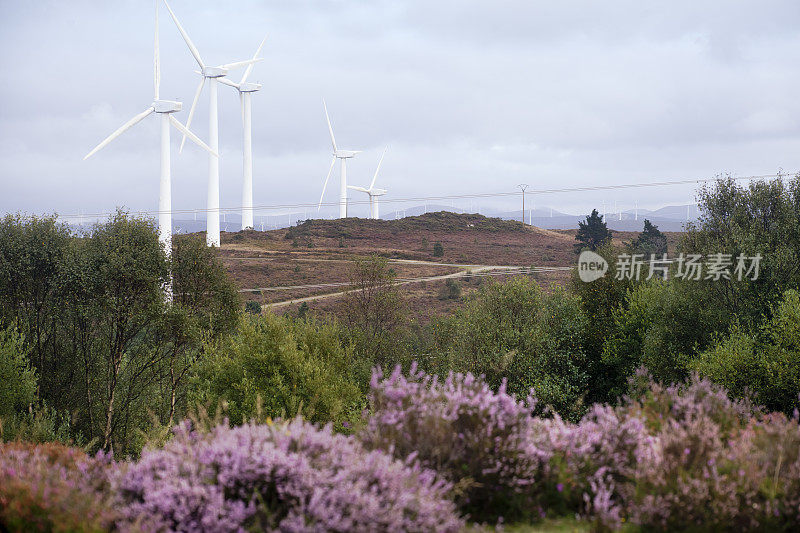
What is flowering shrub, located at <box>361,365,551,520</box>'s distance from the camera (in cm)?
720

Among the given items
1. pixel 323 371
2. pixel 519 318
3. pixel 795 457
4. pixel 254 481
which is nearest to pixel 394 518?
pixel 254 481

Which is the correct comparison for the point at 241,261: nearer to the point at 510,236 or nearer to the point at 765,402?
the point at 510,236

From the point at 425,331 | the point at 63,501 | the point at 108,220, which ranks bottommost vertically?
the point at 425,331

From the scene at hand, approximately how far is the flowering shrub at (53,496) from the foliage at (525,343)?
30.8 m

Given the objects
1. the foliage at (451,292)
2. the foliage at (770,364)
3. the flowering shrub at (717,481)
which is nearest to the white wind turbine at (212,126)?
the foliage at (451,292)

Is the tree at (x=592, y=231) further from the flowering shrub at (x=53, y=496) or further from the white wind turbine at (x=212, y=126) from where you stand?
the flowering shrub at (x=53, y=496)

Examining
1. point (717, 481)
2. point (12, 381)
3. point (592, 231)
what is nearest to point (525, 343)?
point (12, 381)

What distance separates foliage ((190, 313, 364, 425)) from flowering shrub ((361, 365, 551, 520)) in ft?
75.3

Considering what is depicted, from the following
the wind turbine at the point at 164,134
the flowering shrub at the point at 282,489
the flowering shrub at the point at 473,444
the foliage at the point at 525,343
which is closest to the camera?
the flowering shrub at the point at 282,489

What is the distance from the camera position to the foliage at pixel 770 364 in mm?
28312

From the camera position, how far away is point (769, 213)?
123ft

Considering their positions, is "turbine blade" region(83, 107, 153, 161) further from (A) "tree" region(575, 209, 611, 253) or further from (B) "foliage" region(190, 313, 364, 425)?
(A) "tree" region(575, 209, 611, 253)

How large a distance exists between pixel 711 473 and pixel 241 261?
104580mm

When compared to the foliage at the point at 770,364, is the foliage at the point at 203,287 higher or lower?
higher
